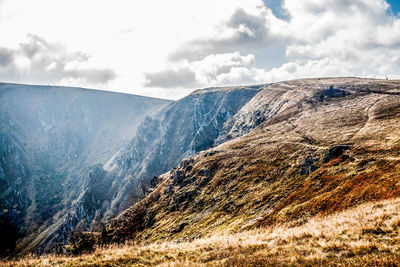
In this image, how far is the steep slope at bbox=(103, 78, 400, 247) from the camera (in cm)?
3603

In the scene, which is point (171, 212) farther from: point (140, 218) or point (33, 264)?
point (33, 264)

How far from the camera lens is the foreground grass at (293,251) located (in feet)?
38.5

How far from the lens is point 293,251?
43.6ft

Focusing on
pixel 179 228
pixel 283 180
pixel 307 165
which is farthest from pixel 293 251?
pixel 179 228

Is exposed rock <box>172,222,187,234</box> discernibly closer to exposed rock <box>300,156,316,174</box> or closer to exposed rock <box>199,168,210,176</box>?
exposed rock <box>199,168,210,176</box>

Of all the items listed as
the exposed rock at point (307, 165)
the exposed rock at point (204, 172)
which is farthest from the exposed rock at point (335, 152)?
the exposed rock at point (204, 172)

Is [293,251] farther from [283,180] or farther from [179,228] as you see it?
[179,228]

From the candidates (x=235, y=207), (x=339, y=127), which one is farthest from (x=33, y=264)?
(x=339, y=127)

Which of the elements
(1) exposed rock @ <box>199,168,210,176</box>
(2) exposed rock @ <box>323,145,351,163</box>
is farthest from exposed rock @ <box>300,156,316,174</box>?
(1) exposed rock @ <box>199,168,210,176</box>

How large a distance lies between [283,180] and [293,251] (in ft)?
171

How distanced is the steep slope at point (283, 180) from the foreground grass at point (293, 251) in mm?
10059

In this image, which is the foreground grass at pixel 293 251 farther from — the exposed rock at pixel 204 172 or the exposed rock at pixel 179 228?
the exposed rock at pixel 204 172

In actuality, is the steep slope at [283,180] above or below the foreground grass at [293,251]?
below

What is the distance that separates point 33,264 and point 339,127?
11013 centimetres
